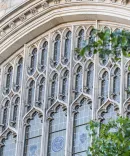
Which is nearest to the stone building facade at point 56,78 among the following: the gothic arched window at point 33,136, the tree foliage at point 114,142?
the gothic arched window at point 33,136

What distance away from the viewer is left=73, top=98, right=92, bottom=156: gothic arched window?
68.9 feet

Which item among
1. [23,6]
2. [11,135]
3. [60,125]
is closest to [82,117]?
[60,125]

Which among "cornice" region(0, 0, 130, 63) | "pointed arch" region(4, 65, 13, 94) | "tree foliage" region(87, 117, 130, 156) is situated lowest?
"tree foliage" region(87, 117, 130, 156)

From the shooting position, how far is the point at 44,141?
21.5 meters

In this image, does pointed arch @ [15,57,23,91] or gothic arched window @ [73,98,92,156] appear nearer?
gothic arched window @ [73,98,92,156]

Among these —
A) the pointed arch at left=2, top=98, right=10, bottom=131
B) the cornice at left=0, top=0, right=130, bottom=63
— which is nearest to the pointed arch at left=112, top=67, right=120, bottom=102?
the cornice at left=0, top=0, right=130, bottom=63

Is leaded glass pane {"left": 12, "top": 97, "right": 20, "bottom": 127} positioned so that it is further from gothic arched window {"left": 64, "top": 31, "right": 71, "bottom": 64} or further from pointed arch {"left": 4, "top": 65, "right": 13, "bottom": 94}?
gothic arched window {"left": 64, "top": 31, "right": 71, "bottom": 64}

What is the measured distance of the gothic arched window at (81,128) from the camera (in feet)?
68.9

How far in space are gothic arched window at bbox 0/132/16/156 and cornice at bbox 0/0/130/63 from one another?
2.20 meters

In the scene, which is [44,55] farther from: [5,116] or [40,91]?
[5,116]

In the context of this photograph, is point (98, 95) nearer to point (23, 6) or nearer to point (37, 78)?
point (37, 78)

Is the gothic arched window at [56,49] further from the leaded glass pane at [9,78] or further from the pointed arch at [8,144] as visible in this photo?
the pointed arch at [8,144]

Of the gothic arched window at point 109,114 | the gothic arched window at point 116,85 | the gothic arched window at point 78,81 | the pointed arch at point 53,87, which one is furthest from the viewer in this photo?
the pointed arch at point 53,87

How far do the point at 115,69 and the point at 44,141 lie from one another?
7.69ft
